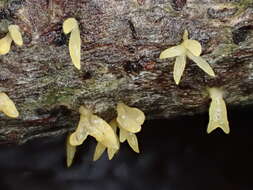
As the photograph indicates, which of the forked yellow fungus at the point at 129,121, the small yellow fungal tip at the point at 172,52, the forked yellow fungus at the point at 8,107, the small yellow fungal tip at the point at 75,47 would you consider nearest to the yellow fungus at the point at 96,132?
the forked yellow fungus at the point at 129,121

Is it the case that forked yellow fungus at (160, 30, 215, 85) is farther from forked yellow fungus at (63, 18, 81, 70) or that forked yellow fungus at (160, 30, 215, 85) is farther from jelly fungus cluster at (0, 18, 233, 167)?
forked yellow fungus at (63, 18, 81, 70)

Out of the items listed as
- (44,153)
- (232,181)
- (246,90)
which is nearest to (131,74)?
(246,90)

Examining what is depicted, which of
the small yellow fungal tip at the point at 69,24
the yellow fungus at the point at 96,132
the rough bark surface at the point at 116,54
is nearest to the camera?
the small yellow fungal tip at the point at 69,24

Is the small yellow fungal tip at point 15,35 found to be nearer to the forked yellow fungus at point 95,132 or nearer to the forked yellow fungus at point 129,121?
the forked yellow fungus at point 95,132

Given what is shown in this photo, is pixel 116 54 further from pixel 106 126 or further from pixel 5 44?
pixel 5 44

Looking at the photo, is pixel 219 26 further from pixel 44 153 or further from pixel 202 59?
pixel 44 153

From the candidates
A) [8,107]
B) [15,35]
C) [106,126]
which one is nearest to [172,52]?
[106,126]

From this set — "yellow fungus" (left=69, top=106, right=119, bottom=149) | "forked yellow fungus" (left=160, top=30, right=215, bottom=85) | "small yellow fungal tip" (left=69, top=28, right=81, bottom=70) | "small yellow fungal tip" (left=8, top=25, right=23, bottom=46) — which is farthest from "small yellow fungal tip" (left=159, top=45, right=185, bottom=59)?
"small yellow fungal tip" (left=8, top=25, right=23, bottom=46)
